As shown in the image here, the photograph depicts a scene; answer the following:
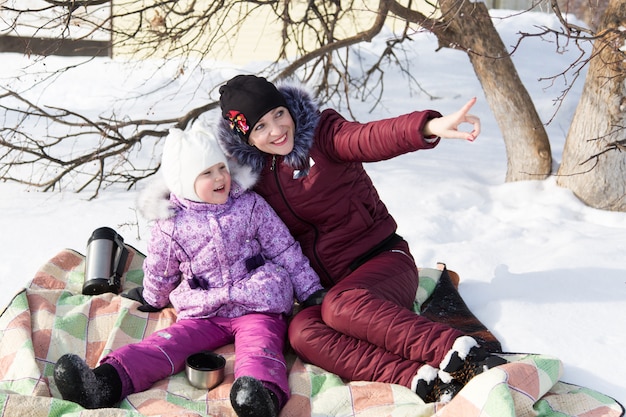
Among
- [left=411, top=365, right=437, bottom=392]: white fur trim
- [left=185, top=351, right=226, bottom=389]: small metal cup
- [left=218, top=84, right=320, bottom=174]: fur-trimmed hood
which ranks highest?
[left=218, top=84, right=320, bottom=174]: fur-trimmed hood

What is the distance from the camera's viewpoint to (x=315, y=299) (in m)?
2.86

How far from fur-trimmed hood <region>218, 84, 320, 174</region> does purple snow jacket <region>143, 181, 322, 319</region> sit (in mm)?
115

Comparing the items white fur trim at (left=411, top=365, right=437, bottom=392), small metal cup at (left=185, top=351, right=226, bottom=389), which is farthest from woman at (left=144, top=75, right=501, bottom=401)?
small metal cup at (left=185, top=351, right=226, bottom=389)

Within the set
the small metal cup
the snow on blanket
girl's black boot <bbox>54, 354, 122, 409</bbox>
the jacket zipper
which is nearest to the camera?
the snow on blanket

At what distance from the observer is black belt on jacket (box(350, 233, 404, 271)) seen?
115 inches

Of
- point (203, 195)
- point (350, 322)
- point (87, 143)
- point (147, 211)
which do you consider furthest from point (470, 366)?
point (87, 143)

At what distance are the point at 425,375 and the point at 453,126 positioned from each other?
79 centimetres

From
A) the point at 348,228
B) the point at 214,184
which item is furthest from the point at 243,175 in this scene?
the point at 348,228

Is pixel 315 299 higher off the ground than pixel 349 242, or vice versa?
pixel 349 242

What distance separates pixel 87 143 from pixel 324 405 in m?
3.84

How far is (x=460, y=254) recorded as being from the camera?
3.65 m

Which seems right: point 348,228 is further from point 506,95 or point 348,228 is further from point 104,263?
point 506,95

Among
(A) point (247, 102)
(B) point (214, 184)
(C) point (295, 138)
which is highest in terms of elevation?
(A) point (247, 102)

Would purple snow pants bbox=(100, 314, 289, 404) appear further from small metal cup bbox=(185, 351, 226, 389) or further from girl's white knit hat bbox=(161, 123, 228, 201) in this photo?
girl's white knit hat bbox=(161, 123, 228, 201)
